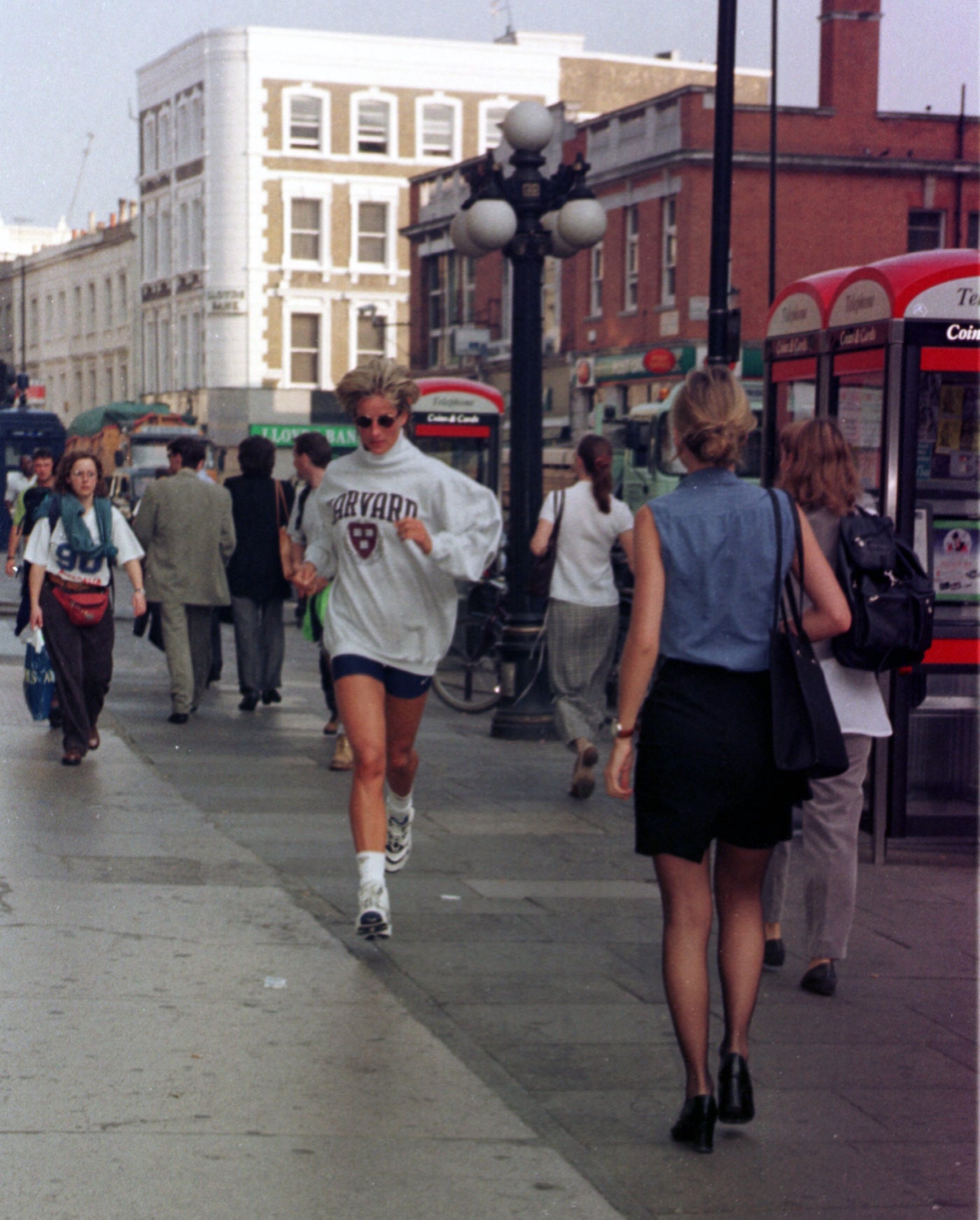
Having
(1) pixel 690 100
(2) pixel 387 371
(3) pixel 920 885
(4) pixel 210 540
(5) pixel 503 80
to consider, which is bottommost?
(3) pixel 920 885

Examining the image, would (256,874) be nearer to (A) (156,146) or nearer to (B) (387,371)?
(B) (387,371)

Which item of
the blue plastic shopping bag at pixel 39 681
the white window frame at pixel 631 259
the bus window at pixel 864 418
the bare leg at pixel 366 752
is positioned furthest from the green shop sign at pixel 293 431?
the bare leg at pixel 366 752

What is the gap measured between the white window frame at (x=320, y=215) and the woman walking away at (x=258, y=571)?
4729 centimetres

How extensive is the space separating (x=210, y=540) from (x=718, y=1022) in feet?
24.6

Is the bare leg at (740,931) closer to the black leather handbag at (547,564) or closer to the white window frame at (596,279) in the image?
the black leather handbag at (547,564)

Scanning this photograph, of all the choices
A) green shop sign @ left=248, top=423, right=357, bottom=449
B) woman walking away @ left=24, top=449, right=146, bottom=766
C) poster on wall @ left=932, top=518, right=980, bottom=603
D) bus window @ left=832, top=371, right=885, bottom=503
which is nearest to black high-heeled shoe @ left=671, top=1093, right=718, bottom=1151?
bus window @ left=832, top=371, right=885, bottom=503

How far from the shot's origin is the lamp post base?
38.6 feet

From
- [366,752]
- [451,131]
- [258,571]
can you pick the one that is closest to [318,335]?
[451,131]

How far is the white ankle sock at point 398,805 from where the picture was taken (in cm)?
680

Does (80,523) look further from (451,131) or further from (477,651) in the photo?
(451,131)

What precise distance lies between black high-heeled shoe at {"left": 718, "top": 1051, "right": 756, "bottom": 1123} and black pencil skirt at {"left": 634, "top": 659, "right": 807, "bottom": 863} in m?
0.51

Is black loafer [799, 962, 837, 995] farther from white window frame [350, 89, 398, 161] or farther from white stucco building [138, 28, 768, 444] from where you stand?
white window frame [350, 89, 398, 161]

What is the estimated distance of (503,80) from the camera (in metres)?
61.5

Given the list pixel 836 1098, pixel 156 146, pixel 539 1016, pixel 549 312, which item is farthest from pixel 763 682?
pixel 156 146
